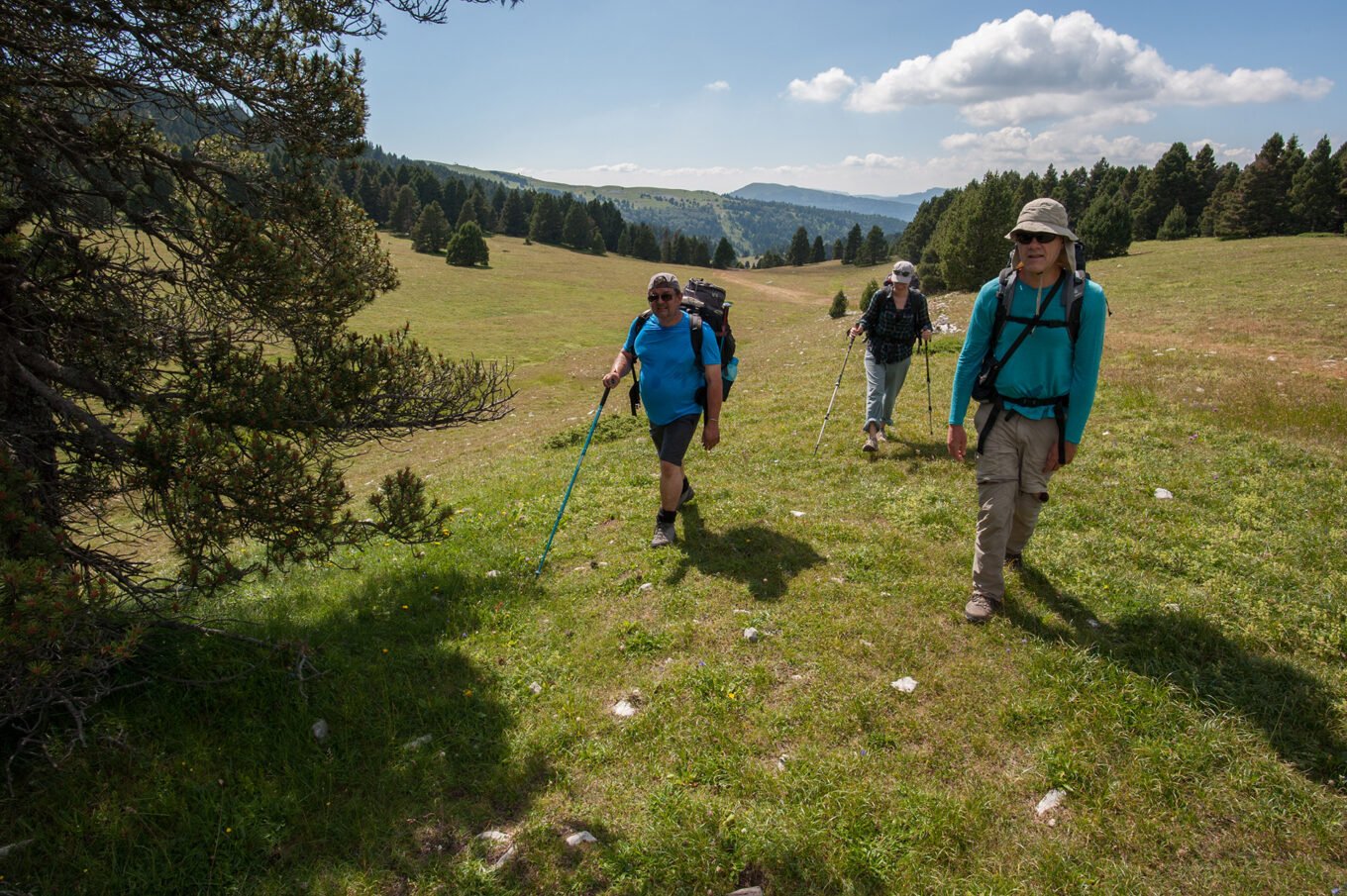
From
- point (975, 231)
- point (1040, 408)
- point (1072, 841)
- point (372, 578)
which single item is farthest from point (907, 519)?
point (975, 231)

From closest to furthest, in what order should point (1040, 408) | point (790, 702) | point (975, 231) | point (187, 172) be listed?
1. point (790, 702)
2. point (1040, 408)
3. point (187, 172)
4. point (975, 231)

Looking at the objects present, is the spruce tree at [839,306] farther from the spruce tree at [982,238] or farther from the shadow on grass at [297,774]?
the shadow on grass at [297,774]

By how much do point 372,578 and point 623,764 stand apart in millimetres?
4829

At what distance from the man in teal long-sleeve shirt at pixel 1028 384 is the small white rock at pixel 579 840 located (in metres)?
3.73

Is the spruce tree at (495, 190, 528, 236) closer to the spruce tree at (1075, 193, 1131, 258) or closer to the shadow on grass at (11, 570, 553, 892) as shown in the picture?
the spruce tree at (1075, 193, 1131, 258)

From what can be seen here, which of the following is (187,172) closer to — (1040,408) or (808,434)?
(1040,408)

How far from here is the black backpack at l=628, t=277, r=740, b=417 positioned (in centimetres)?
765

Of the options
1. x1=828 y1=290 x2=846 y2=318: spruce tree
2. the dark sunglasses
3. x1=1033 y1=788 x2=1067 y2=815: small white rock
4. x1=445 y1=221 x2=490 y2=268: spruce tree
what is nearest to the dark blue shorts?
the dark sunglasses

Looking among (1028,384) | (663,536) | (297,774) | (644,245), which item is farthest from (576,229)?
(297,774)

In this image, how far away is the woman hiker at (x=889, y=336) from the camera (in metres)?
10.5

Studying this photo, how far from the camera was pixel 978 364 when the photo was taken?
589 cm

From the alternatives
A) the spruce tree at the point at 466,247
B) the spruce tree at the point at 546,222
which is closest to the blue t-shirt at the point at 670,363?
the spruce tree at the point at 466,247

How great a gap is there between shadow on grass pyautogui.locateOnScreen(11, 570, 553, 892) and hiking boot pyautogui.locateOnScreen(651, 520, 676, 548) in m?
2.57

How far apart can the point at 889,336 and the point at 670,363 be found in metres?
4.79
